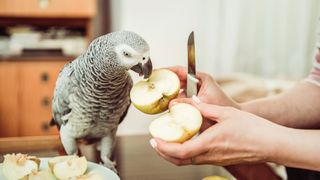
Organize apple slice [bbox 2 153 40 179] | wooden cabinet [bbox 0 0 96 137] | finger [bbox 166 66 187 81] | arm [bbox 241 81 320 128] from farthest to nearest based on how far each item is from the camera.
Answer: wooden cabinet [bbox 0 0 96 137] → arm [bbox 241 81 320 128] → finger [bbox 166 66 187 81] → apple slice [bbox 2 153 40 179]

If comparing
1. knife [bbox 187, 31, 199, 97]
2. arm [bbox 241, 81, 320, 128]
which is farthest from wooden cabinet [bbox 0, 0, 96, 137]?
knife [bbox 187, 31, 199, 97]

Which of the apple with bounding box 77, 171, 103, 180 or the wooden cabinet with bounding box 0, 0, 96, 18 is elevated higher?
the apple with bounding box 77, 171, 103, 180

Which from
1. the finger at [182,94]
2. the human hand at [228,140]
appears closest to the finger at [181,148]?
the human hand at [228,140]

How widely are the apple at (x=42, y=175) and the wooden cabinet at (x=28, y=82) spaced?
47.8 inches

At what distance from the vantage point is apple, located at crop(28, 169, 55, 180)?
555mm

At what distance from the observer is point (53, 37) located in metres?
A: 1.83

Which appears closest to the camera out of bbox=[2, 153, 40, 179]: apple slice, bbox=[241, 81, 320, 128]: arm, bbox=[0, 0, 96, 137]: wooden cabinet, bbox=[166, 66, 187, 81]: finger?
bbox=[2, 153, 40, 179]: apple slice

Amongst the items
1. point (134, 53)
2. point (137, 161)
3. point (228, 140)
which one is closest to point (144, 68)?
point (134, 53)

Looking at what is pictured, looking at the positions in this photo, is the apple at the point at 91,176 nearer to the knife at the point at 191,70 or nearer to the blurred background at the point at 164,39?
the knife at the point at 191,70

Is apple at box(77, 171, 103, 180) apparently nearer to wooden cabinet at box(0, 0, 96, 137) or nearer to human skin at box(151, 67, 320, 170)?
human skin at box(151, 67, 320, 170)

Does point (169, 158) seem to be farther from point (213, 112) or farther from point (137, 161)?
point (137, 161)

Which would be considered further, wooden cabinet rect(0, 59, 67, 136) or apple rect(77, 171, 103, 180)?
wooden cabinet rect(0, 59, 67, 136)

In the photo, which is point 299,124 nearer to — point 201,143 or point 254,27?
point 201,143

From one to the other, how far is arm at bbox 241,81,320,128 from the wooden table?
17 centimetres
